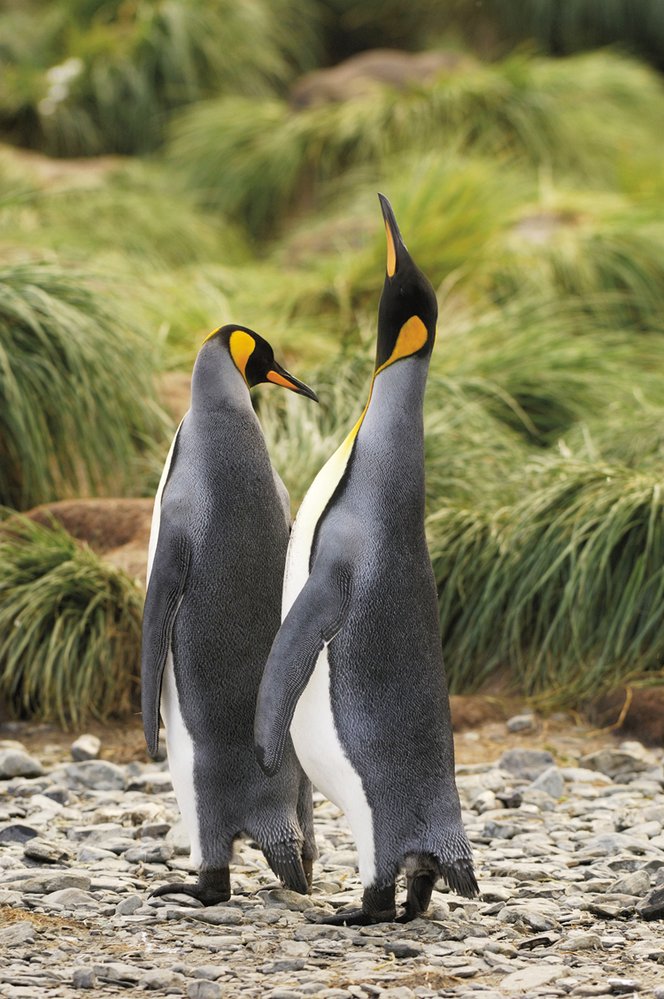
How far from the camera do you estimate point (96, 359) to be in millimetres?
5309

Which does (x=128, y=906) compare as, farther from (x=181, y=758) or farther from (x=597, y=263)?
(x=597, y=263)

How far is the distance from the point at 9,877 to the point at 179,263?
668 cm

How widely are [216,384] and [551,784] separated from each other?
61.7 inches

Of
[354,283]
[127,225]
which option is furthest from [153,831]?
[127,225]

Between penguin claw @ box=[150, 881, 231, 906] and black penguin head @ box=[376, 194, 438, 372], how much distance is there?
1057mm

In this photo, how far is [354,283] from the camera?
7.15 m

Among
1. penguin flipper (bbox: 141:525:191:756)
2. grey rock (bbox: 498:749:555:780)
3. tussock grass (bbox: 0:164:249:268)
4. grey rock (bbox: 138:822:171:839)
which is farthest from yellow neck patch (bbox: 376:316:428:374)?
tussock grass (bbox: 0:164:249:268)

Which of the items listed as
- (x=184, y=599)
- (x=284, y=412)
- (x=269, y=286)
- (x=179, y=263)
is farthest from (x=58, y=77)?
(x=184, y=599)

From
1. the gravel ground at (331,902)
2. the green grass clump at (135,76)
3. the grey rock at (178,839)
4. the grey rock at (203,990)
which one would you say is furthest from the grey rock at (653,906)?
the green grass clump at (135,76)

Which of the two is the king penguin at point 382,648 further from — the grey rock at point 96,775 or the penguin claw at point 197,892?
the grey rock at point 96,775

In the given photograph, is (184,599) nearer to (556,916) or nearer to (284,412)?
(556,916)

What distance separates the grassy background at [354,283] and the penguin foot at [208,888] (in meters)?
1.60

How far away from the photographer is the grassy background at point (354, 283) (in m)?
4.52

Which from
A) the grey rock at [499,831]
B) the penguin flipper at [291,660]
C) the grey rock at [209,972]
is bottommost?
the grey rock at [499,831]
